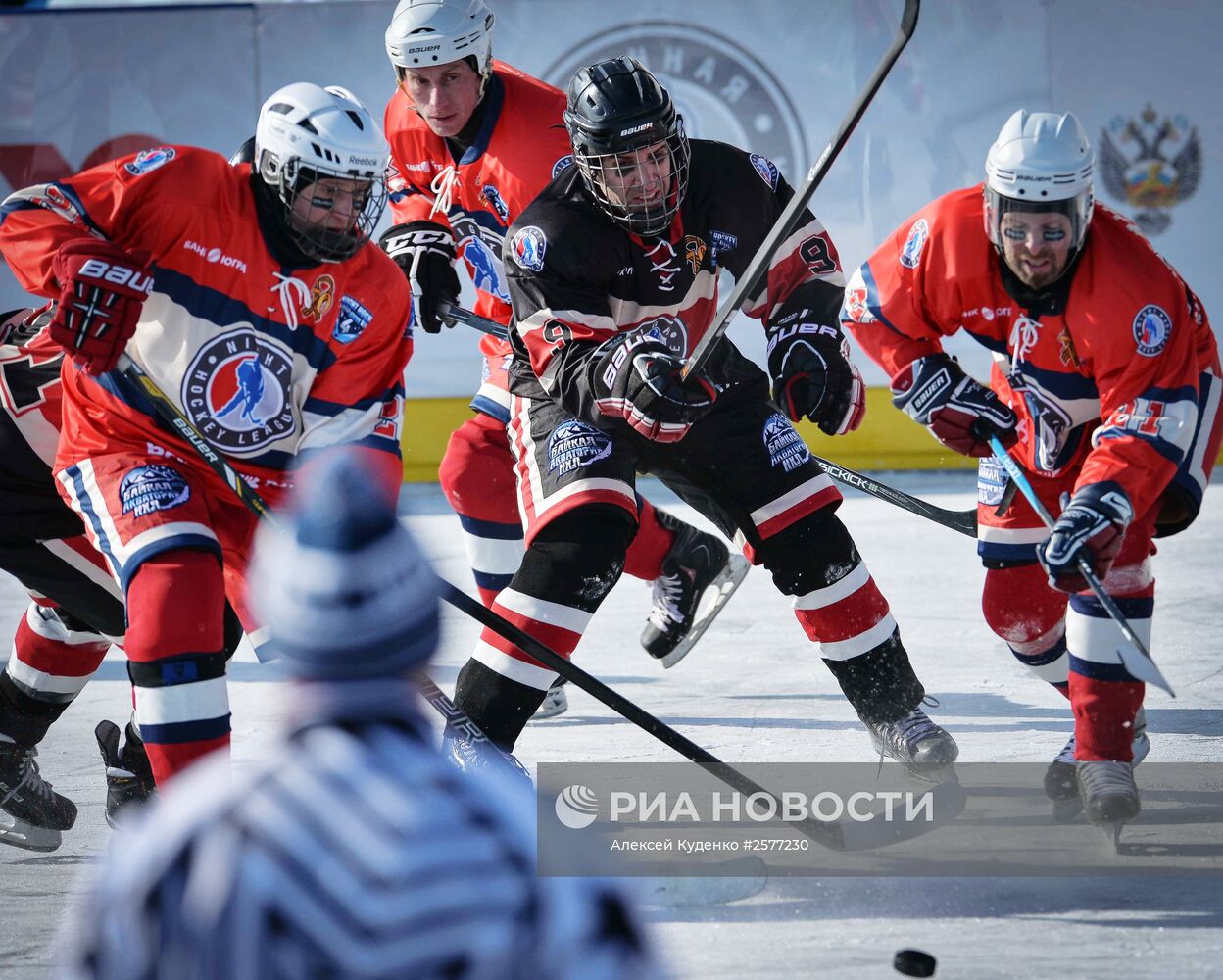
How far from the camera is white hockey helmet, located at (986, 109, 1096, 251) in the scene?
3.05 metres

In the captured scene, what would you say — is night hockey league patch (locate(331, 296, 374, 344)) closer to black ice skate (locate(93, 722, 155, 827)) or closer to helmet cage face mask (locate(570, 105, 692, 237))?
helmet cage face mask (locate(570, 105, 692, 237))

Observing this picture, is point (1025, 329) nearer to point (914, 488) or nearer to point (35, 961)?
point (35, 961)

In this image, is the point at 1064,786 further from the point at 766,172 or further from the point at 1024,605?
the point at 766,172

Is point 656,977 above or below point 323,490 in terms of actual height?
below

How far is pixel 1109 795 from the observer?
2.98 meters

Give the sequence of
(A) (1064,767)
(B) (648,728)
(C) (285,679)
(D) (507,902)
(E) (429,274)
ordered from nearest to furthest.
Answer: (D) (507,902) < (C) (285,679) < (B) (648,728) < (A) (1064,767) < (E) (429,274)

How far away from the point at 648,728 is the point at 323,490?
68.3 inches

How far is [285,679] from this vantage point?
1.31 m

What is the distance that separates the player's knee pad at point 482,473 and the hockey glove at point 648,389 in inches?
40.6

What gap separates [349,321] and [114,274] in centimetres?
43

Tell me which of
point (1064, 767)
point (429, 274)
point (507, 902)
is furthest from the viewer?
point (429, 274)

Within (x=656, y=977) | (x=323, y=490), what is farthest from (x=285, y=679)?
(x=656, y=977)

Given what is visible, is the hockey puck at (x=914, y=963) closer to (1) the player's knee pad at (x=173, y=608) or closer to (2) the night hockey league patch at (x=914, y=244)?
(1) the player's knee pad at (x=173, y=608)

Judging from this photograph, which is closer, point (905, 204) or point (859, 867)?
point (859, 867)
